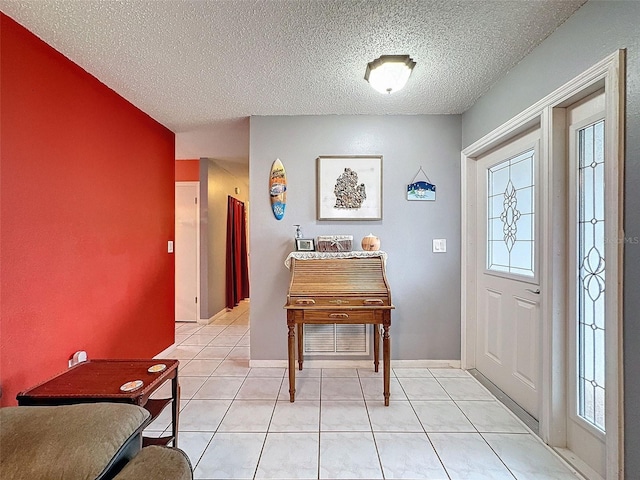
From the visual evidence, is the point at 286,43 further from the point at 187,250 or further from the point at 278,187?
the point at 187,250

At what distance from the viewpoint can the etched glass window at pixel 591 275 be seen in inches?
58.9

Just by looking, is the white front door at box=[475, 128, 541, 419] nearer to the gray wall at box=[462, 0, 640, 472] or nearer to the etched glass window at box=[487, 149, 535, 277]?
the etched glass window at box=[487, 149, 535, 277]

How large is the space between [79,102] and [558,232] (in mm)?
2995

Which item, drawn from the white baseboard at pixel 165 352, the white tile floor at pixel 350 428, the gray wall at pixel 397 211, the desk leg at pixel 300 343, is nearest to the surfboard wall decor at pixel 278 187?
the gray wall at pixel 397 211

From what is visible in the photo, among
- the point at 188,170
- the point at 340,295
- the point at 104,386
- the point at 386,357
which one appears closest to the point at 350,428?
the point at 386,357

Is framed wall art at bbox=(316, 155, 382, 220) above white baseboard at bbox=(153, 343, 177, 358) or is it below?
above

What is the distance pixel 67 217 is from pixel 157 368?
114 centimetres

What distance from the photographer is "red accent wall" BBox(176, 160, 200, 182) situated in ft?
14.5

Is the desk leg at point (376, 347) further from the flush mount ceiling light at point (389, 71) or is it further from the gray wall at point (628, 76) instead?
the flush mount ceiling light at point (389, 71)

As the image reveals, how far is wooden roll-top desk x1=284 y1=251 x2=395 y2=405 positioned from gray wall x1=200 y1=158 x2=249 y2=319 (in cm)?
237

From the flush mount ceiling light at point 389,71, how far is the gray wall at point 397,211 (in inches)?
33.4

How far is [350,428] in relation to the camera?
1.88 meters

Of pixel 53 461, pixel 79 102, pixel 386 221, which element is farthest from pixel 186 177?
pixel 53 461

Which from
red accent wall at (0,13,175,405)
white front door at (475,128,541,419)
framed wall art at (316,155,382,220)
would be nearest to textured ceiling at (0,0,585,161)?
red accent wall at (0,13,175,405)
